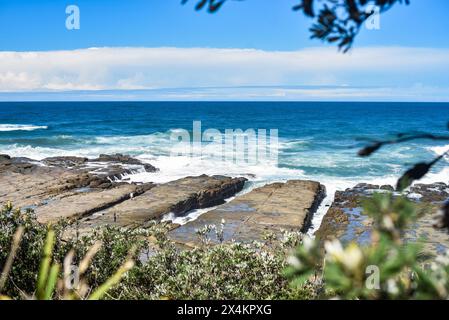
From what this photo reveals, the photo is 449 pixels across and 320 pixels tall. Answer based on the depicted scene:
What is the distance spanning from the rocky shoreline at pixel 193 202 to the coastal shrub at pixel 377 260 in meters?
11.0

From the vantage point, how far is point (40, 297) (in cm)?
260

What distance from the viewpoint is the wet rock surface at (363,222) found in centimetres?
1518

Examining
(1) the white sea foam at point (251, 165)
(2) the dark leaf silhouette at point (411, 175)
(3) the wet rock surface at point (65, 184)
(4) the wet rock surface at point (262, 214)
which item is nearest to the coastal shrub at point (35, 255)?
(2) the dark leaf silhouette at point (411, 175)

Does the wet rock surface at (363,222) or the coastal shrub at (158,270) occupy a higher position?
the coastal shrub at (158,270)

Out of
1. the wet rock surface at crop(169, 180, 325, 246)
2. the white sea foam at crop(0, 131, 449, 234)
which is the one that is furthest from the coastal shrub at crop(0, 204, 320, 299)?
the white sea foam at crop(0, 131, 449, 234)

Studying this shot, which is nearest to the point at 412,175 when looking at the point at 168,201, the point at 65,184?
the point at 168,201

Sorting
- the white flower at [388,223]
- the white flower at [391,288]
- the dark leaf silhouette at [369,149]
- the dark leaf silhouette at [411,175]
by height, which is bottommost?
the white flower at [391,288]

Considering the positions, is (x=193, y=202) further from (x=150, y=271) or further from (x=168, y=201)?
(x=150, y=271)

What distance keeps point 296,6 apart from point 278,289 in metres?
4.98

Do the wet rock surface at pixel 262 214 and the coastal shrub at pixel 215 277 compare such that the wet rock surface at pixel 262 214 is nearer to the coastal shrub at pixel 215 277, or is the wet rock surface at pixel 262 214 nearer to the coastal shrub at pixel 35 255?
the coastal shrub at pixel 35 255

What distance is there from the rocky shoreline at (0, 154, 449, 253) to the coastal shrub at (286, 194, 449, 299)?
11018mm
